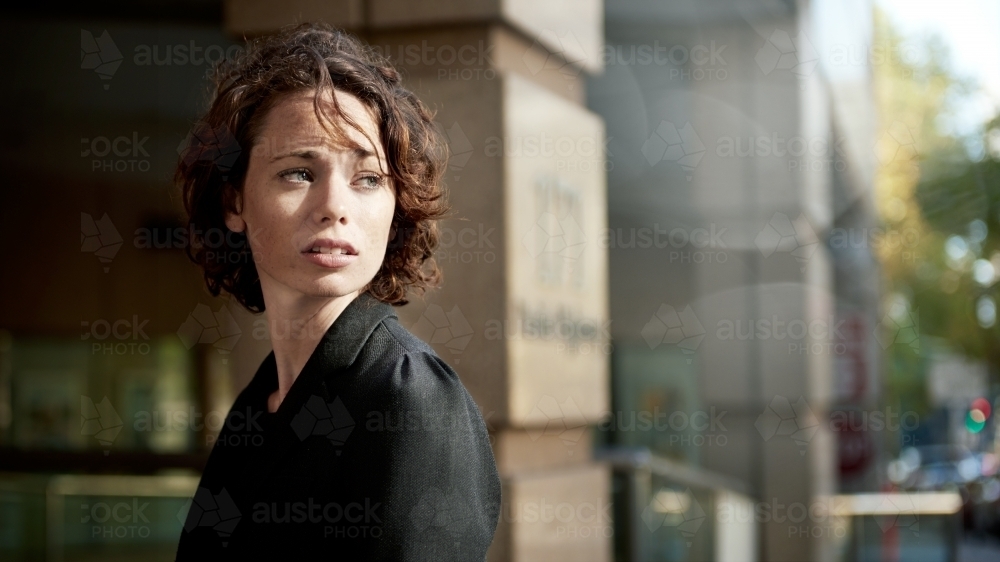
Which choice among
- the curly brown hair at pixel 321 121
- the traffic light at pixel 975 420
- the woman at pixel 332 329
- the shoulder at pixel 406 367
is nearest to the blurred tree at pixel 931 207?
the traffic light at pixel 975 420

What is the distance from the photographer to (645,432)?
46.4 feet

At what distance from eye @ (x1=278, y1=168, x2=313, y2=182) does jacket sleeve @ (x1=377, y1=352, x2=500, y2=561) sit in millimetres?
331

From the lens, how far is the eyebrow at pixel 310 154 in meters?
1.70

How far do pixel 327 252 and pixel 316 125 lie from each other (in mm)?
204

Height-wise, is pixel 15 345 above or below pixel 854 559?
above

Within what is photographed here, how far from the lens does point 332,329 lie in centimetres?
175

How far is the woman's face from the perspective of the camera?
1703 millimetres

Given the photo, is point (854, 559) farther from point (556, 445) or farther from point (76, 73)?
point (76, 73)

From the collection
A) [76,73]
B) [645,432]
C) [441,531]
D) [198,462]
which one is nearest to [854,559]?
[645,432]

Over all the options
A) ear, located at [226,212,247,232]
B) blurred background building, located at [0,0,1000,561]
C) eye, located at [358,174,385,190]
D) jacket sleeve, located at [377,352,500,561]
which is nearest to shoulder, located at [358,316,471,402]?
jacket sleeve, located at [377,352,500,561]

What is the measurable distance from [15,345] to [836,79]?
10.4 metres

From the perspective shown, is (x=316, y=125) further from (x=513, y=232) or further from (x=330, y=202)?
(x=513, y=232)

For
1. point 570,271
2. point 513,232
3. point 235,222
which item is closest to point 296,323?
point 235,222

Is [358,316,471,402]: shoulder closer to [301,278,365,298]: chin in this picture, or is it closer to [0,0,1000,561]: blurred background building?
[301,278,365,298]: chin
